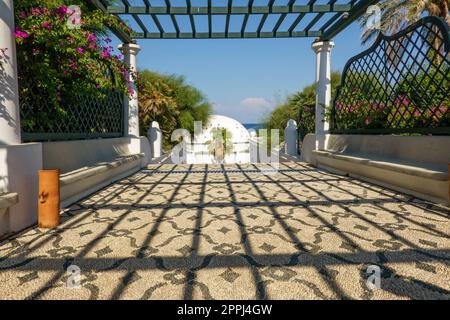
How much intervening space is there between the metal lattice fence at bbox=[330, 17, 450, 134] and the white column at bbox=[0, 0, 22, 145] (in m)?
4.74

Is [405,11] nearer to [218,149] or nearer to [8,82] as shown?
[218,149]

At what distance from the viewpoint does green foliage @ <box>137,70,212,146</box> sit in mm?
9836

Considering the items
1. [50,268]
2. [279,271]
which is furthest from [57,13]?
[279,271]

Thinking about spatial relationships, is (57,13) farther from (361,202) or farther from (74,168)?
(361,202)

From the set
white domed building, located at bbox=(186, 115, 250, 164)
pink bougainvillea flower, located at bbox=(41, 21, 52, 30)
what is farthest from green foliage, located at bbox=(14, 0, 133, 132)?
white domed building, located at bbox=(186, 115, 250, 164)

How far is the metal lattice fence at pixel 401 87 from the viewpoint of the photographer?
12.4ft

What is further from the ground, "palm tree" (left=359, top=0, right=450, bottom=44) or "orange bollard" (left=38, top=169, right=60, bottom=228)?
"palm tree" (left=359, top=0, right=450, bottom=44)

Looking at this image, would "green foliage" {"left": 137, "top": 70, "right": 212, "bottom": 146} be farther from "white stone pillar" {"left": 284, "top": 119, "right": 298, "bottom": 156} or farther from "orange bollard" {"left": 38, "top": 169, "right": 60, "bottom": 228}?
"white stone pillar" {"left": 284, "top": 119, "right": 298, "bottom": 156}

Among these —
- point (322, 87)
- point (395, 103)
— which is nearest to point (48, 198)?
point (395, 103)

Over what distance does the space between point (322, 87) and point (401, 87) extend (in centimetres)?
234

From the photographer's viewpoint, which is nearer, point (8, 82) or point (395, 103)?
point (8, 82)

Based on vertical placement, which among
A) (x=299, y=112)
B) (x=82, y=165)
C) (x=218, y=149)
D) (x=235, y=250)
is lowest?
(x=235, y=250)

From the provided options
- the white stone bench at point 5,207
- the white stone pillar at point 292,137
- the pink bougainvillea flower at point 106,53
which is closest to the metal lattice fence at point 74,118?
the pink bougainvillea flower at point 106,53

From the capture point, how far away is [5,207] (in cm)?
202
